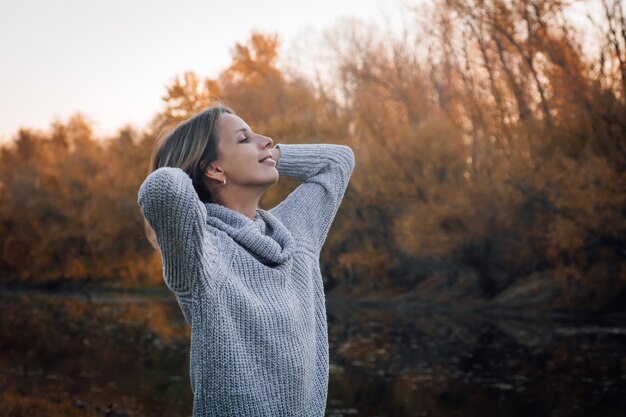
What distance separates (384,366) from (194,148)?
12783 mm

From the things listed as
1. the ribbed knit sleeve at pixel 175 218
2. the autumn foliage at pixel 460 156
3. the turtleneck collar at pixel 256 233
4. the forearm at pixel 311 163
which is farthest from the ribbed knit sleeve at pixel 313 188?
the autumn foliage at pixel 460 156

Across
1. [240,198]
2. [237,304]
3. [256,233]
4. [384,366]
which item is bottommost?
[384,366]

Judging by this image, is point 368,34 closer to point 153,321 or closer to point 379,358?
point 153,321

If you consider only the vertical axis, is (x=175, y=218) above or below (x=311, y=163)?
below

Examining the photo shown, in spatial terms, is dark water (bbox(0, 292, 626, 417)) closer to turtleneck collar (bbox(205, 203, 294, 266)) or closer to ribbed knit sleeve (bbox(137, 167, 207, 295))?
turtleneck collar (bbox(205, 203, 294, 266))

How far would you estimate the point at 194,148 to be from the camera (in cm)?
250

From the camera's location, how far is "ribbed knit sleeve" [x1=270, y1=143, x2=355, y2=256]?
2742mm

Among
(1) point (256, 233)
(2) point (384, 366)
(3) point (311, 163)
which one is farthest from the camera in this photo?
(2) point (384, 366)

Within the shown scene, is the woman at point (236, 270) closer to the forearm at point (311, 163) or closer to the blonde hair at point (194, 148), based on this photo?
the blonde hair at point (194, 148)

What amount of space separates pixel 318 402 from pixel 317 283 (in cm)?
38

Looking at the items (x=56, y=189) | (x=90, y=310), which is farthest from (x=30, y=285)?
(x=90, y=310)

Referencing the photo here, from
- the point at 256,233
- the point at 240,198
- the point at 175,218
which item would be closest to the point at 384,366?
the point at 240,198

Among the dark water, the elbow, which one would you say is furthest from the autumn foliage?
the elbow

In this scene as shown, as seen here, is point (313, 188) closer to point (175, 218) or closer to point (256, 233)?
point (256, 233)
